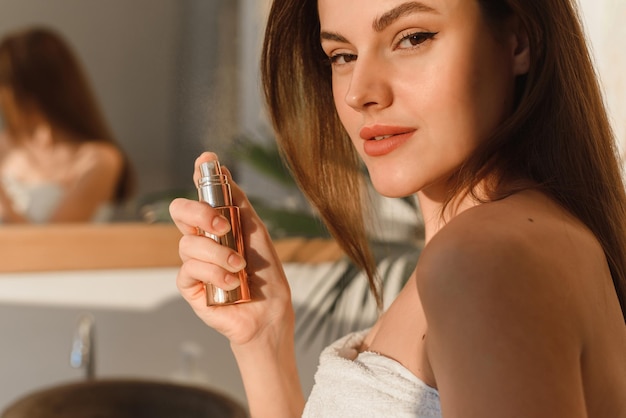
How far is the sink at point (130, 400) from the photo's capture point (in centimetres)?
144

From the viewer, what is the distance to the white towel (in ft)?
1.92

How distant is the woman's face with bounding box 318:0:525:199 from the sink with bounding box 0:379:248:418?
0.87 m

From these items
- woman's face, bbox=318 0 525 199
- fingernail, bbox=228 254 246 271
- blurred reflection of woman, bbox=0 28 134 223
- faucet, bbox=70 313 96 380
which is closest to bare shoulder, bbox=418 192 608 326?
woman's face, bbox=318 0 525 199

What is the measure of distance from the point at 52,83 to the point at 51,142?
0.13 meters

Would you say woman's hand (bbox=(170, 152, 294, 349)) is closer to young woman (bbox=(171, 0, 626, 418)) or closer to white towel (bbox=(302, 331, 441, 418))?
young woman (bbox=(171, 0, 626, 418))

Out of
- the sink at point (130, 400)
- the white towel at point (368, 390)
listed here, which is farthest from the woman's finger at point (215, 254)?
the sink at point (130, 400)

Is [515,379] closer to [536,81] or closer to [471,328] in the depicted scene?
[471,328]

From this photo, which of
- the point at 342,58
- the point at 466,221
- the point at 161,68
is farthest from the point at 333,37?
the point at 161,68

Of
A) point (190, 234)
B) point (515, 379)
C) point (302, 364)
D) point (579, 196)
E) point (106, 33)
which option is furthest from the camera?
point (302, 364)

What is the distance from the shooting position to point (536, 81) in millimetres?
644

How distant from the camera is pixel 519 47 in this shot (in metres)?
0.66

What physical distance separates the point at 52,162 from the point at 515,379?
152cm

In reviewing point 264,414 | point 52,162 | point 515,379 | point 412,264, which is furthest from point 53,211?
point 515,379

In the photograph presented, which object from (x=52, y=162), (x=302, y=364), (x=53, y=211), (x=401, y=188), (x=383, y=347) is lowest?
(x=302, y=364)
